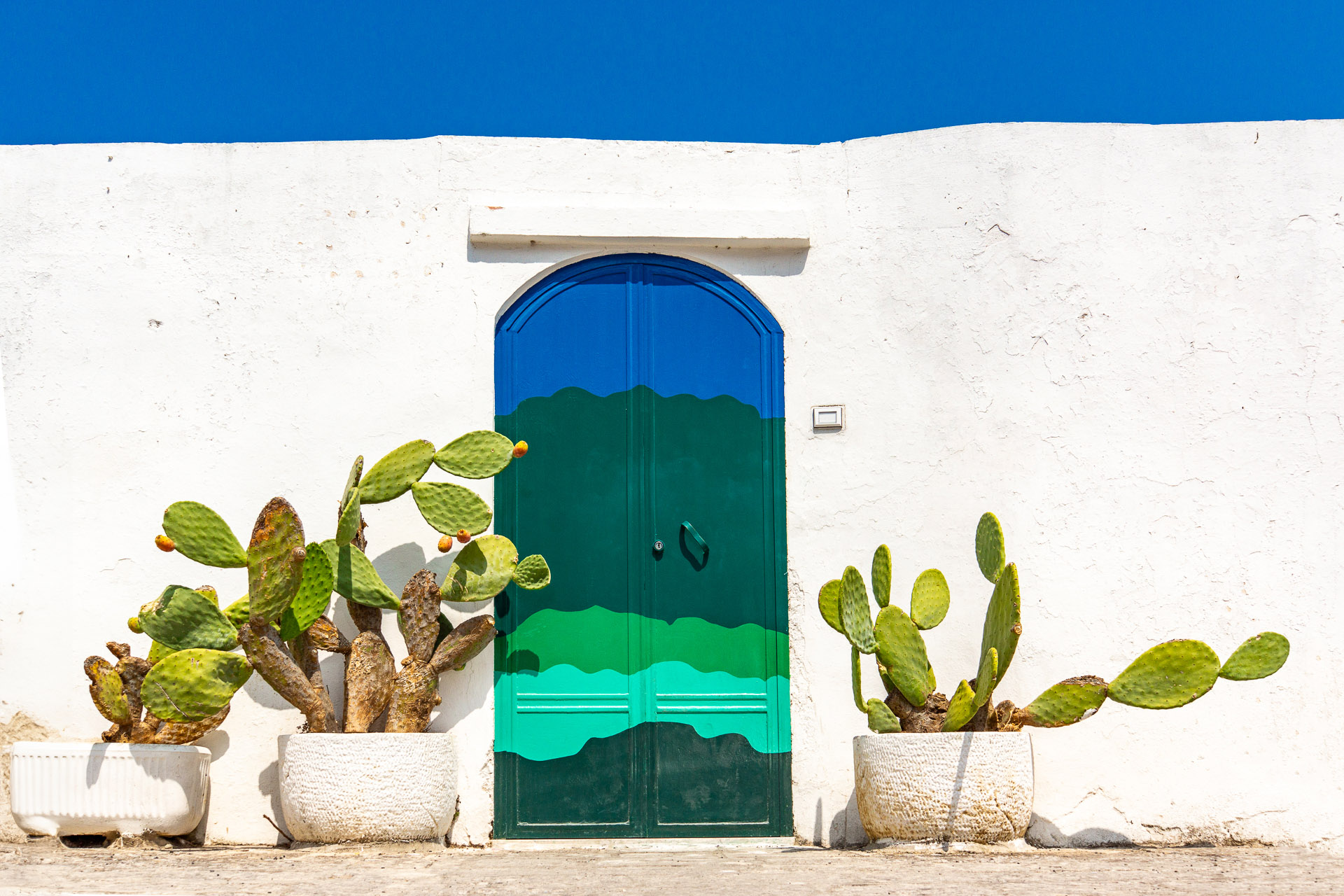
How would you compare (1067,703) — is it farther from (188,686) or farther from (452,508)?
(188,686)

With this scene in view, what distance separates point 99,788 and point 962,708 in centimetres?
288

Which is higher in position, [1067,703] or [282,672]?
[282,672]

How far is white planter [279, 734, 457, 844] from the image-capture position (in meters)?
4.01

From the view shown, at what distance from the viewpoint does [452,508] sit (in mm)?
4352

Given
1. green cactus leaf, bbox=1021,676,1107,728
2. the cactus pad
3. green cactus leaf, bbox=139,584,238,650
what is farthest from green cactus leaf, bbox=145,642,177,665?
green cactus leaf, bbox=1021,676,1107,728

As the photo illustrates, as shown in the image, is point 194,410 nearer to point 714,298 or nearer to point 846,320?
point 714,298

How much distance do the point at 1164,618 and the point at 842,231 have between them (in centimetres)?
192

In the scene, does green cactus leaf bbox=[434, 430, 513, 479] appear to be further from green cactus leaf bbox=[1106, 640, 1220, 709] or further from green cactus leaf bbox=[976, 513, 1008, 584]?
green cactus leaf bbox=[1106, 640, 1220, 709]

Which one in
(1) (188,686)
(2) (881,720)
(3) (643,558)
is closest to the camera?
(1) (188,686)

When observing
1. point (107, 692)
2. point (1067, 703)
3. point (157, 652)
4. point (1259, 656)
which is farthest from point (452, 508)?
point (1259, 656)

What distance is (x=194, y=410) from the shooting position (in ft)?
15.4

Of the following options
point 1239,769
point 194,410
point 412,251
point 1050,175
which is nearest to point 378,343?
point 412,251

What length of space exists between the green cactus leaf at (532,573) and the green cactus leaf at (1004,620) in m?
1.55

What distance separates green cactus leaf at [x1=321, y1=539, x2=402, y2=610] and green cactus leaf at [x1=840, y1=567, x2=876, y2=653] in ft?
5.09
